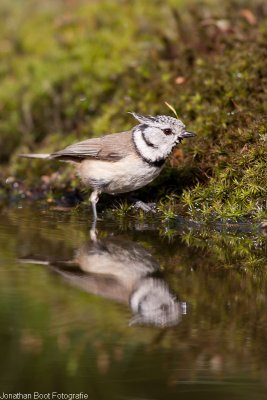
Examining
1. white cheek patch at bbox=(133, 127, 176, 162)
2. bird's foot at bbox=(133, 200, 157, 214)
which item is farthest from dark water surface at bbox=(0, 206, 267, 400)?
white cheek patch at bbox=(133, 127, 176, 162)

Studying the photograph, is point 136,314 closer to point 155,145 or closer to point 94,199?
point 155,145

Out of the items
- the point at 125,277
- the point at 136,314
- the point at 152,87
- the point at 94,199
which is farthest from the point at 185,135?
the point at 136,314

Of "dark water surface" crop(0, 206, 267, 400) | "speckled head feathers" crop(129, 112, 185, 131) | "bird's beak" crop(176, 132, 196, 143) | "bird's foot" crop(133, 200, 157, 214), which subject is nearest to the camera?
"dark water surface" crop(0, 206, 267, 400)

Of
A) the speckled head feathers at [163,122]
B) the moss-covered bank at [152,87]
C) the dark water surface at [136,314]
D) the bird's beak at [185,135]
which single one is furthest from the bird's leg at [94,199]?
the bird's beak at [185,135]

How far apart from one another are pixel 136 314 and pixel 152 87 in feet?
18.2

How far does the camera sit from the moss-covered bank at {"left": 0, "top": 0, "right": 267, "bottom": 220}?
7.68 m

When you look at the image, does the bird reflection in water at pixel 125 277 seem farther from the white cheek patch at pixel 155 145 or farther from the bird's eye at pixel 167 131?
the bird's eye at pixel 167 131

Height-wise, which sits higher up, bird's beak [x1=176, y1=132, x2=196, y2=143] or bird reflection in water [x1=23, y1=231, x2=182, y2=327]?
bird's beak [x1=176, y1=132, x2=196, y2=143]

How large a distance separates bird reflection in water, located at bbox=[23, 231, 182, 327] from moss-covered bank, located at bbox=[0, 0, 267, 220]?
1.26m

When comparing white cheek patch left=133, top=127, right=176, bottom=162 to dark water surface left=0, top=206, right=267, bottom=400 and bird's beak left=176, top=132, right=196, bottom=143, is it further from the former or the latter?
dark water surface left=0, top=206, right=267, bottom=400

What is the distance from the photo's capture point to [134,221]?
7.58 metres

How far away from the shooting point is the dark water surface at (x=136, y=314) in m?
3.96

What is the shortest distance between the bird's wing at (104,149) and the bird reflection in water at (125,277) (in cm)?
106

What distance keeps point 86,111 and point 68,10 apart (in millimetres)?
3728
